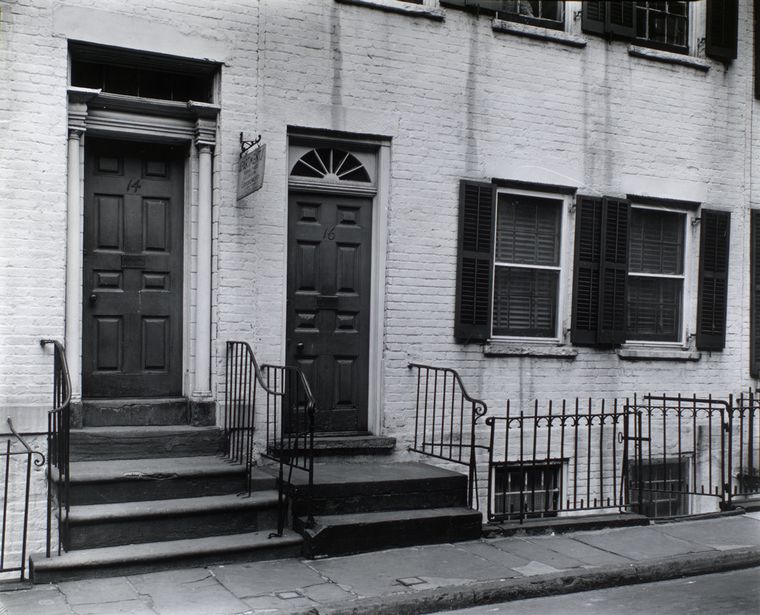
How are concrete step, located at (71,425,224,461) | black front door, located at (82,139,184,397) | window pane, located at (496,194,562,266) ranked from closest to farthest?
concrete step, located at (71,425,224,461)
black front door, located at (82,139,184,397)
window pane, located at (496,194,562,266)

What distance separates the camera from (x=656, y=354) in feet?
34.3

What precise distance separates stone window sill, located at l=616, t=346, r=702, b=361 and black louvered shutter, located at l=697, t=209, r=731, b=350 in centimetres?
17

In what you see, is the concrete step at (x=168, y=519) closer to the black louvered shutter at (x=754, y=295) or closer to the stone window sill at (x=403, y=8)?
the stone window sill at (x=403, y=8)

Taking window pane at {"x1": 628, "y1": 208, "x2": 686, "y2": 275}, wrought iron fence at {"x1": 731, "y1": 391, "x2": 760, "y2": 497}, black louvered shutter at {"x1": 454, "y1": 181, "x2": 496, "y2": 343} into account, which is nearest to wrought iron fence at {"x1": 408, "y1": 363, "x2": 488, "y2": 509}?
black louvered shutter at {"x1": 454, "y1": 181, "x2": 496, "y2": 343}

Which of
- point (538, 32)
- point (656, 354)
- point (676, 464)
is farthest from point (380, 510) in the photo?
point (538, 32)

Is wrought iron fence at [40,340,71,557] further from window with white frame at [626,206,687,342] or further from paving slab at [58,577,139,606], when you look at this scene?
window with white frame at [626,206,687,342]

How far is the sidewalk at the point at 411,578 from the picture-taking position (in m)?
5.88

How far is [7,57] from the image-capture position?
7.23 meters

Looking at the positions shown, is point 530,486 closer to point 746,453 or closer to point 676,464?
point 676,464

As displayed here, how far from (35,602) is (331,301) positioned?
400cm

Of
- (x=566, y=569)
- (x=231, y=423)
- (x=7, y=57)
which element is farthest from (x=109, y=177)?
(x=566, y=569)

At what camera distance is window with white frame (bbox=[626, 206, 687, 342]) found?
10523 millimetres

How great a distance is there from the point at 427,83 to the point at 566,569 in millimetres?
4918

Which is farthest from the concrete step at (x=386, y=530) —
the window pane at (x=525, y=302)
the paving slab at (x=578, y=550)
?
the window pane at (x=525, y=302)
